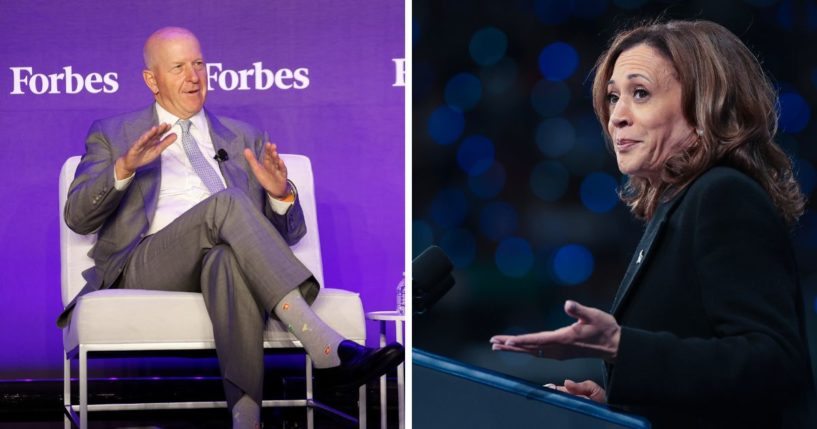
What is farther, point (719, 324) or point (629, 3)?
point (629, 3)

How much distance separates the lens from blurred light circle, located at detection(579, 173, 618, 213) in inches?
88.6

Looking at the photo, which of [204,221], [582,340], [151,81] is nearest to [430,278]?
[582,340]

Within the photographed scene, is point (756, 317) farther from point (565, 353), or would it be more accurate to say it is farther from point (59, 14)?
point (59, 14)

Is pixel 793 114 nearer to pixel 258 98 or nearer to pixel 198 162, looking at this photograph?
pixel 198 162

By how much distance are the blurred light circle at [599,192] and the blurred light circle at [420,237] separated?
345 mm

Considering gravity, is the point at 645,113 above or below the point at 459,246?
above

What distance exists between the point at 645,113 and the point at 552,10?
306 millimetres

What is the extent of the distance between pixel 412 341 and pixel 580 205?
18.7 inches

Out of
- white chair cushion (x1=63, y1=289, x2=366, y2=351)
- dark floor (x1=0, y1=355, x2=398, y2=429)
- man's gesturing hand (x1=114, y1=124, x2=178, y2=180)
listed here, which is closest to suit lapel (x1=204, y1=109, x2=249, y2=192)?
man's gesturing hand (x1=114, y1=124, x2=178, y2=180)

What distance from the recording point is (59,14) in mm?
4129

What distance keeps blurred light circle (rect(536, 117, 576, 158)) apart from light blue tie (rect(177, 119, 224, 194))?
1.72 metres

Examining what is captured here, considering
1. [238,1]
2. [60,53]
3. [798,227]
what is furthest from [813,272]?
[60,53]

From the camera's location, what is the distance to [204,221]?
329cm

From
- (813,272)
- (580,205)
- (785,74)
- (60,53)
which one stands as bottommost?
(813,272)
